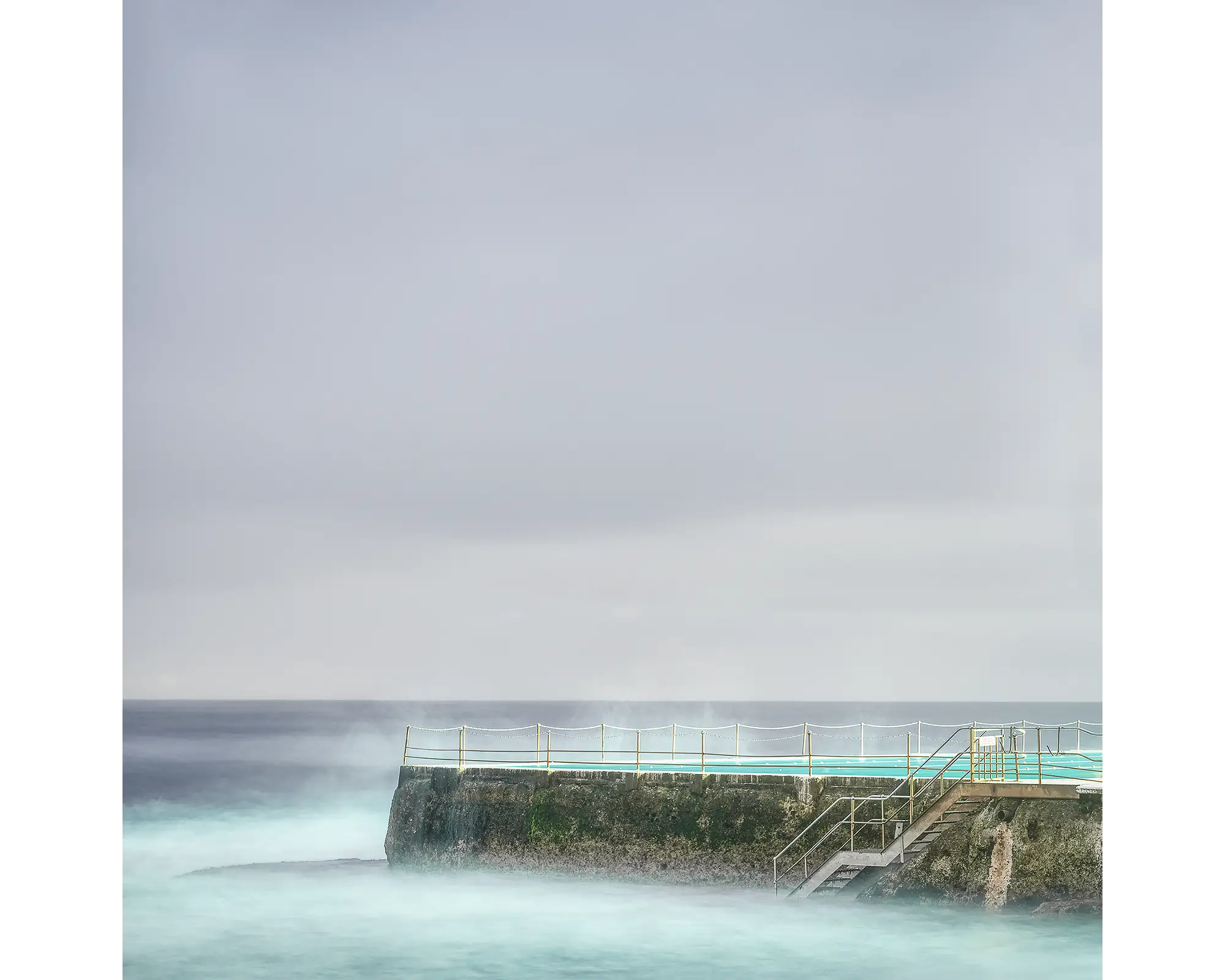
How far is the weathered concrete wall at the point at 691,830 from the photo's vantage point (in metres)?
6.33

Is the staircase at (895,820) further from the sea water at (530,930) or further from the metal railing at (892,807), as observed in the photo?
the sea water at (530,930)

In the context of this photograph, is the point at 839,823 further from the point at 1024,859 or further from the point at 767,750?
the point at 767,750

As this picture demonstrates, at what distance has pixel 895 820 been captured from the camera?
21.9 ft

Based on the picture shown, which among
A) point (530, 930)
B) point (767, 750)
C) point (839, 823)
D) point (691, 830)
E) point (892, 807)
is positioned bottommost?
point (767, 750)

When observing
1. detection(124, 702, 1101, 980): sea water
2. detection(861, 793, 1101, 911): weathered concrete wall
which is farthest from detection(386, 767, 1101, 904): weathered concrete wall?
detection(124, 702, 1101, 980): sea water

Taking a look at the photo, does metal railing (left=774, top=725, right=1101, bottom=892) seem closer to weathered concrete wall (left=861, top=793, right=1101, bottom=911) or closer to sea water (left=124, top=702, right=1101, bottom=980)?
weathered concrete wall (left=861, top=793, right=1101, bottom=911)

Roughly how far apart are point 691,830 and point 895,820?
1.22 metres

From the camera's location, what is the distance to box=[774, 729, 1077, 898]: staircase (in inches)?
255

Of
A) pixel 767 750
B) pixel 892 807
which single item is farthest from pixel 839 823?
pixel 767 750

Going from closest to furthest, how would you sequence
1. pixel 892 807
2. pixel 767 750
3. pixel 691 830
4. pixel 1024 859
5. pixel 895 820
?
pixel 1024 859
pixel 895 820
pixel 892 807
pixel 691 830
pixel 767 750

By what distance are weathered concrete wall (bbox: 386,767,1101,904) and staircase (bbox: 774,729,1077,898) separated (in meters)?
0.06

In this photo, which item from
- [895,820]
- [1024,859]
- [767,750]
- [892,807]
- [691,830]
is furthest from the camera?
[767,750]
